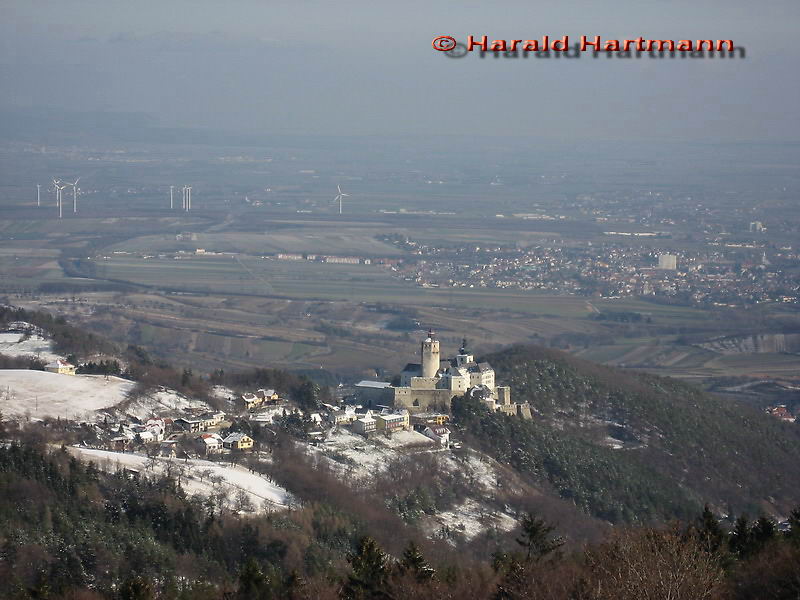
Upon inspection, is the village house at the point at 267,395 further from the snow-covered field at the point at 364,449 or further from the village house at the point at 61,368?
the village house at the point at 61,368

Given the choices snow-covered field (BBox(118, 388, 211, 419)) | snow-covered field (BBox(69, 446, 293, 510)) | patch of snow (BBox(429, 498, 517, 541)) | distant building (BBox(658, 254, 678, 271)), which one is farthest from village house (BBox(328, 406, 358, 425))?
distant building (BBox(658, 254, 678, 271))

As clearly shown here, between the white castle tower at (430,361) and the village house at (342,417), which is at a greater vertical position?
the white castle tower at (430,361)

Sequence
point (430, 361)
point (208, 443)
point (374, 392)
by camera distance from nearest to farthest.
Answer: point (208, 443)
point (430, 361)
point (374, 392)

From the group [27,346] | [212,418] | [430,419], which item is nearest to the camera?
[212,418]

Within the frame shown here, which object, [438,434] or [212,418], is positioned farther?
[438,434]

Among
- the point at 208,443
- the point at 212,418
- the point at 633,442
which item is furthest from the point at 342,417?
the point at 633,442

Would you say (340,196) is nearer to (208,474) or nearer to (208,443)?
(208,443)

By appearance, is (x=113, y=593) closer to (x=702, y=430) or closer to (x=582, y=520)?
(x=582, y=520)

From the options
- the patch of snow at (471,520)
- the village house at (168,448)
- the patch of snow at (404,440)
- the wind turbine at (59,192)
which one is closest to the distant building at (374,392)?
the patch of snow at (404,440)
